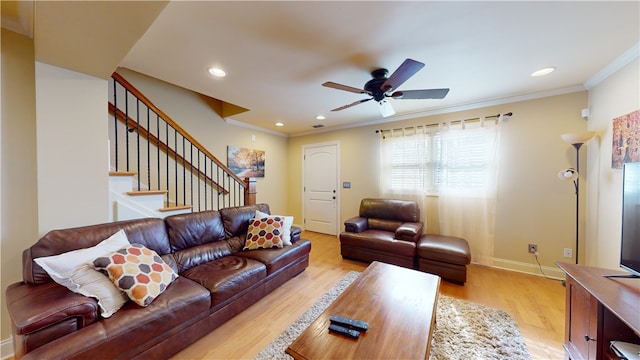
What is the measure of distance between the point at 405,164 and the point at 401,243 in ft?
4.93

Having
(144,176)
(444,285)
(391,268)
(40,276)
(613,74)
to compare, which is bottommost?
(444,285)

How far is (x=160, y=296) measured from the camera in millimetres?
1504

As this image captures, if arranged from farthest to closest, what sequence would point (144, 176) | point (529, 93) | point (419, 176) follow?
point (419, 176) → point (144, 176) → point (529, 93)

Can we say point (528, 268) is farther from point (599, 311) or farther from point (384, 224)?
point (599, 311)

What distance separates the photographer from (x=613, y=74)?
6.97 feet

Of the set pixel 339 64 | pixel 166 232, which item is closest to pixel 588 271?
pixel 339 64

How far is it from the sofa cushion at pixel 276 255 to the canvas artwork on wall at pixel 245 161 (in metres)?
2.19

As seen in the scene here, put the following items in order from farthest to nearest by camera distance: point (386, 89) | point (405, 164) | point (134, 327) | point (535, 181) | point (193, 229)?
1. point (405, 164)
2. point (535, 181)
3. point (193, 229)
4. point (386, 89)
5. point (134, 327)

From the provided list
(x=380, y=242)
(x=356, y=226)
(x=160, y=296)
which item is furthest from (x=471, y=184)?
(x=160, y=296)

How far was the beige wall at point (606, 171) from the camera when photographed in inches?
77.1

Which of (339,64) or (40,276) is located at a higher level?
(339,64)

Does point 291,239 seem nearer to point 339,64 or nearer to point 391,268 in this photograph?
point 391,268

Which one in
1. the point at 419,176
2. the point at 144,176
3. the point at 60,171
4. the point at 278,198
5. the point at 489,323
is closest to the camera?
the point at 60,171

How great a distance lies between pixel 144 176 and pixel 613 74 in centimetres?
554
